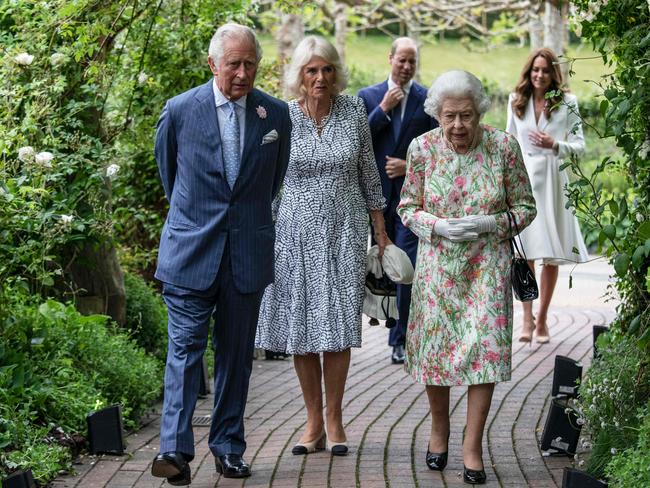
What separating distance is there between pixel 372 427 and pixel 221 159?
2.06 meters

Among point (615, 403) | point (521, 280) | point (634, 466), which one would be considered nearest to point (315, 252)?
point (521, 280)

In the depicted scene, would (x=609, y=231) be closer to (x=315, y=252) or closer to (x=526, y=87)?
(x=315, y=252)

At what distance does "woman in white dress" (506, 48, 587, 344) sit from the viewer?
953 cm

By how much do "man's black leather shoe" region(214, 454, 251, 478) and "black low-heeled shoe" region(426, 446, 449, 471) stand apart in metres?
0.86

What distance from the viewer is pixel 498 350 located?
5.61 metres

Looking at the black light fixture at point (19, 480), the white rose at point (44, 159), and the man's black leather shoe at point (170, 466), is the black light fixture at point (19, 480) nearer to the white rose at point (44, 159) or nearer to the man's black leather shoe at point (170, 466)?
the man's black leather shoe at point (170, 466)

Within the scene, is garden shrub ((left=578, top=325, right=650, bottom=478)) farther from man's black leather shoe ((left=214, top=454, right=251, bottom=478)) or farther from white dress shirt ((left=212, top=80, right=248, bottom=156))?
white dress shirt ((left=212, top=80, right=248, bottom=156))

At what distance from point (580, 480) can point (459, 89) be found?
1828 mm

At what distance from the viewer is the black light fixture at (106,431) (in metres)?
6.05

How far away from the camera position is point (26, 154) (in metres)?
6.39

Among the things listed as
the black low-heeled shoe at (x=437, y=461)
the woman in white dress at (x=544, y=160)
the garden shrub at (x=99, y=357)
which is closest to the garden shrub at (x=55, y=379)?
the garden shrub at (x=99, y=357)

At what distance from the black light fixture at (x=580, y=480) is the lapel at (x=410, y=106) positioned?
381 centimetres

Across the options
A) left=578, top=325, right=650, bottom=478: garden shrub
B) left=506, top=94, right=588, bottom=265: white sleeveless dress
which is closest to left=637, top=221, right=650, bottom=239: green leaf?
left=578, top=325, right=650, bottom=478: garden shrub

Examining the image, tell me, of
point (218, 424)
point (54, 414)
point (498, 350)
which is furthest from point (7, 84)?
point (498, 350)
